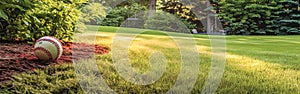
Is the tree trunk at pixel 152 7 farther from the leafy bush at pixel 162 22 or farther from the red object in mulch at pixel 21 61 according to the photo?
the red object in mulch at pixel 21 61

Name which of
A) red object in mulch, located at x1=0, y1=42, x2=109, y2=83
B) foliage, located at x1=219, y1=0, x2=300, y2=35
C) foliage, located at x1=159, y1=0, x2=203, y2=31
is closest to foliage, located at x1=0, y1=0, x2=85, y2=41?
red object in mulch, located at x1=0, y1=42, x2=109, y2=83

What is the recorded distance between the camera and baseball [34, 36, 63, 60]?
331 cm

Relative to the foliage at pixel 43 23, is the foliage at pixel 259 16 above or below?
below

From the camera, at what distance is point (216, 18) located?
16.0m

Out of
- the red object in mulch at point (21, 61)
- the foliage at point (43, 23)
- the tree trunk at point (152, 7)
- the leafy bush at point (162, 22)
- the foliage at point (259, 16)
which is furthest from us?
the foliage at point (259, 16)

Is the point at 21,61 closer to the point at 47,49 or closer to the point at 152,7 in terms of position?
the point at 47,49

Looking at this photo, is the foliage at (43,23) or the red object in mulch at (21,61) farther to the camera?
the foliage at (43,23)

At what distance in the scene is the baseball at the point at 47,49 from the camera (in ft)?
10.9

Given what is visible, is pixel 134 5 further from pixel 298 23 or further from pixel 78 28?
pixel 298 23

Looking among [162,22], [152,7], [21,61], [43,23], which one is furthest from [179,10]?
[21,61]

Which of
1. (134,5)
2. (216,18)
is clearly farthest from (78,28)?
(216,18)

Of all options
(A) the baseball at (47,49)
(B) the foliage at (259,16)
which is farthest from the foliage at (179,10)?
(A) the baseball at (47,49)

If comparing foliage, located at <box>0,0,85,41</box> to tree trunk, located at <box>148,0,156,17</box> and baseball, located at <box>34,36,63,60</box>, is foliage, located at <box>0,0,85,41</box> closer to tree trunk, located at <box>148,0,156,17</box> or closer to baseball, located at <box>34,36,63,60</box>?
baseball, located at <box>34,36,63,60</box>

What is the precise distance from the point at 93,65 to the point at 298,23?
51.1 feet
